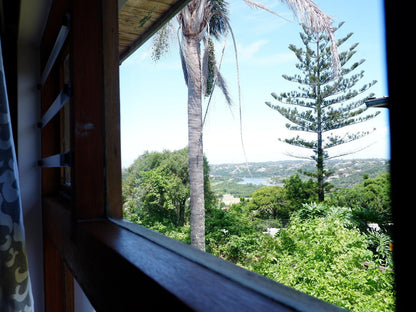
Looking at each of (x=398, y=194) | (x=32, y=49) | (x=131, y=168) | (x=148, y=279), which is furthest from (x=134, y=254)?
(x=131, y=168)

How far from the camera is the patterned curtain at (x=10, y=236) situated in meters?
0.54

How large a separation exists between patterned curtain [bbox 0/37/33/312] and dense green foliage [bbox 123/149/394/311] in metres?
2.75

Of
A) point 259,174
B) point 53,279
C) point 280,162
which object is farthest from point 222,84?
point 53,279

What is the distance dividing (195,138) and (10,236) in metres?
5.32

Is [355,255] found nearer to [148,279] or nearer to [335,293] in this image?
[335,293]

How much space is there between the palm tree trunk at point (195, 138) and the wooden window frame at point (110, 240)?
456cm

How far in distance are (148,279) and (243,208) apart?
23.6 ft

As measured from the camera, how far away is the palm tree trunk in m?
5.67

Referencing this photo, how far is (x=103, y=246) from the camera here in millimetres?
500

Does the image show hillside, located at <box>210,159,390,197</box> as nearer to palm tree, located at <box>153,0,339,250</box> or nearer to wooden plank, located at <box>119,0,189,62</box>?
palm tree, located at <box>153,0,339,250</box>

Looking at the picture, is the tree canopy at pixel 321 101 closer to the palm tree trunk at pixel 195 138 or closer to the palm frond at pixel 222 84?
the palm frond at pixel 222 84

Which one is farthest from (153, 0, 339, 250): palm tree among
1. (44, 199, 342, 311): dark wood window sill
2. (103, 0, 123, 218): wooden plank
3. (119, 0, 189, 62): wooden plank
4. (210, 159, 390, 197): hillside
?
(44, 199, 342, 311): dark wood window sill

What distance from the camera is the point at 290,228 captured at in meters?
5.65

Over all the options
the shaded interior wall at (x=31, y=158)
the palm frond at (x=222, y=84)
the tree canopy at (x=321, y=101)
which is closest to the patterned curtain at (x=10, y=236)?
the shaded interior wall at (x=31, y=158)
